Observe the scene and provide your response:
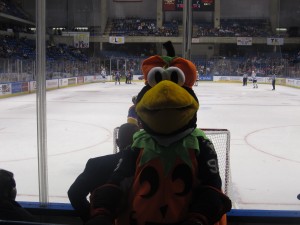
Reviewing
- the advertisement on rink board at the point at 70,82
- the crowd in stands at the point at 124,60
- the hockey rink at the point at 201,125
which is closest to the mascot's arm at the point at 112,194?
the hockey rink at the point at 201,125

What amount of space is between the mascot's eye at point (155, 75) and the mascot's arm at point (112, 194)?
9.2 inches

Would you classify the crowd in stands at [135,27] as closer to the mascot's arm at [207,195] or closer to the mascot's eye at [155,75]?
the mascot's eye at [155,75]

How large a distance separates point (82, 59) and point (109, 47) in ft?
8.74

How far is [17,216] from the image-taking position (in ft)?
4.48

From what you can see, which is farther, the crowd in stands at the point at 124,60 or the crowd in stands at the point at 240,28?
the crowd in stands at the point at 240,28

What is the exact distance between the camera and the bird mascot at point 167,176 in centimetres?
109

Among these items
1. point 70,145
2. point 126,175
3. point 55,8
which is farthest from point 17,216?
point 55,8

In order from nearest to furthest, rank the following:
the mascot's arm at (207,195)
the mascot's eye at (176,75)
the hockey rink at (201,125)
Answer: the mascot's arm at (207,195)
the mascot's eye at (176,75)
the hockey rink at (201,125)

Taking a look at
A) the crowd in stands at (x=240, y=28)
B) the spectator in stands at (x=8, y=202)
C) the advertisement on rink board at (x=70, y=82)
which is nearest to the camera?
the spectator in stands at (x=8, y=202)

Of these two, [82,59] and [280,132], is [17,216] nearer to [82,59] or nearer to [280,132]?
[280,132]

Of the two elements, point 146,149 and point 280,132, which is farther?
point 280,132

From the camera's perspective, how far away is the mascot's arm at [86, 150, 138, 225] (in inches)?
41.5

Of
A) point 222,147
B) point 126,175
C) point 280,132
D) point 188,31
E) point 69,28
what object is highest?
point 69,28

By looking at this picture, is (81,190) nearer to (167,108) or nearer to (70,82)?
(167,108)
